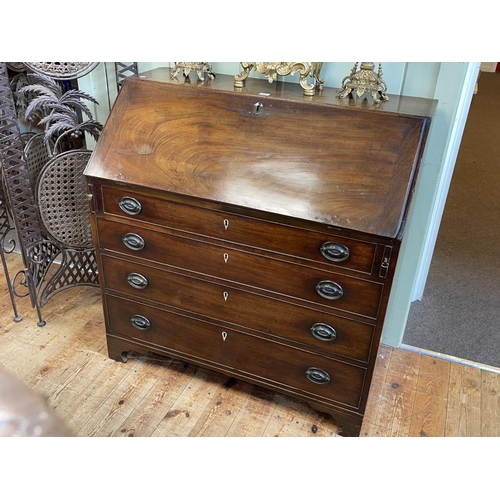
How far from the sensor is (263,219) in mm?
1503

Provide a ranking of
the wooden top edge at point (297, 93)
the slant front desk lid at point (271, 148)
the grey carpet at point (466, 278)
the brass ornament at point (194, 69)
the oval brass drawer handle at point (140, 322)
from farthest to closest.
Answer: the grey carpet at point (466, 278) → the oval brass drawer handle at point (140, 322) → the brass ornament at point (194, 69) → the wooden top edge at point (297, 93) → the slant front desk lid at point (271, 148)

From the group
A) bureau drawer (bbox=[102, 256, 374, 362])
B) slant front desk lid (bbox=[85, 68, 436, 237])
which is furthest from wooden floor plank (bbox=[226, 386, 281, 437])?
slant front desk lid (bbox=[85, 68, 436, 237])

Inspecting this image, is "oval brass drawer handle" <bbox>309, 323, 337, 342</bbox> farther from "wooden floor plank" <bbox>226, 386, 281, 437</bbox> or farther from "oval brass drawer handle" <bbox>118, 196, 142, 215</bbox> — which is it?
"oval brass drawer handle" <bbox>118, 196, 142, 215</bbox>

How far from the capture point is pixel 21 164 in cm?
204

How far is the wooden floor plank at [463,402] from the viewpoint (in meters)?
1.83

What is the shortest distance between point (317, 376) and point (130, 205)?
89 cm

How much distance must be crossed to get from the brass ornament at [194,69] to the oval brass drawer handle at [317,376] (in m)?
1.13

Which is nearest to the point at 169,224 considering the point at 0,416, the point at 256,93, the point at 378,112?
the point at 256,93

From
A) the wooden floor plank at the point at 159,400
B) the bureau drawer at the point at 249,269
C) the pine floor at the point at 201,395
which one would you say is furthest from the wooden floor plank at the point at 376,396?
the wooden floor plank at the point at 159,400

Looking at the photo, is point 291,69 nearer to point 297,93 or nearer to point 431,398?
point 297,93

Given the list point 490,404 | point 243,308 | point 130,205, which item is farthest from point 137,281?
point 490,404

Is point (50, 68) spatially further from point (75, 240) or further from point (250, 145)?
point (250, 145)

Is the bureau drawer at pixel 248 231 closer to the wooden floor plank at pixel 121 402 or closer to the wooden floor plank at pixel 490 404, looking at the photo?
the wooden floor plank at pixel 121 402
